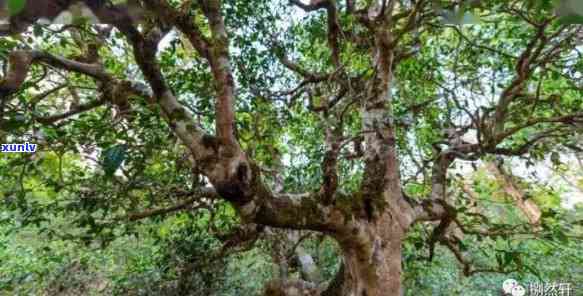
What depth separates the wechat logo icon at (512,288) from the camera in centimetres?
400

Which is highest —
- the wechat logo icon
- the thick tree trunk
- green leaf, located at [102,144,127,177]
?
green leaf, located at [102,144,127,177]

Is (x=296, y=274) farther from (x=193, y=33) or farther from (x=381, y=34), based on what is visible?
(x=193, y=33)

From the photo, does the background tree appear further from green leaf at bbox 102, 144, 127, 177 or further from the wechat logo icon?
the wechat logo icon

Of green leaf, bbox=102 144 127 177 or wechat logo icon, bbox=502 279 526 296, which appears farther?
wechat logo icon, bbox=502 279 526 296

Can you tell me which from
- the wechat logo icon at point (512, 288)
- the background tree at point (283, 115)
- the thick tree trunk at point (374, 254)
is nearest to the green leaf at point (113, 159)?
the background tree at point (283, 115)

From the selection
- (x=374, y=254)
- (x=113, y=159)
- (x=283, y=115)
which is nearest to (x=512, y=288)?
(x=374, y=254)

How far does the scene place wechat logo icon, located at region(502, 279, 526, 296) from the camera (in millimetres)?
4004

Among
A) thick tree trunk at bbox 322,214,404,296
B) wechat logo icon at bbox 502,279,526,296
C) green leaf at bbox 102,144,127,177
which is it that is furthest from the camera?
wechat logo icon at bbox 502,279,526,296

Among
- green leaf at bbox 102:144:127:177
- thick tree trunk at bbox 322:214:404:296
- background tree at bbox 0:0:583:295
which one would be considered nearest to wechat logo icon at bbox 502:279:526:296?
background tree at bbox 0:0:583:295

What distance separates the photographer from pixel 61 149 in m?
1.68

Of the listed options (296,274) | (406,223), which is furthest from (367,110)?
(296,274)

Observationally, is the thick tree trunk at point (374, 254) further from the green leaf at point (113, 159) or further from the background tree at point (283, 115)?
the green leaf at point (113, 159)

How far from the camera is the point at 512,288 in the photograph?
4.07 metres

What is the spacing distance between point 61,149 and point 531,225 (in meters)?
2.61
